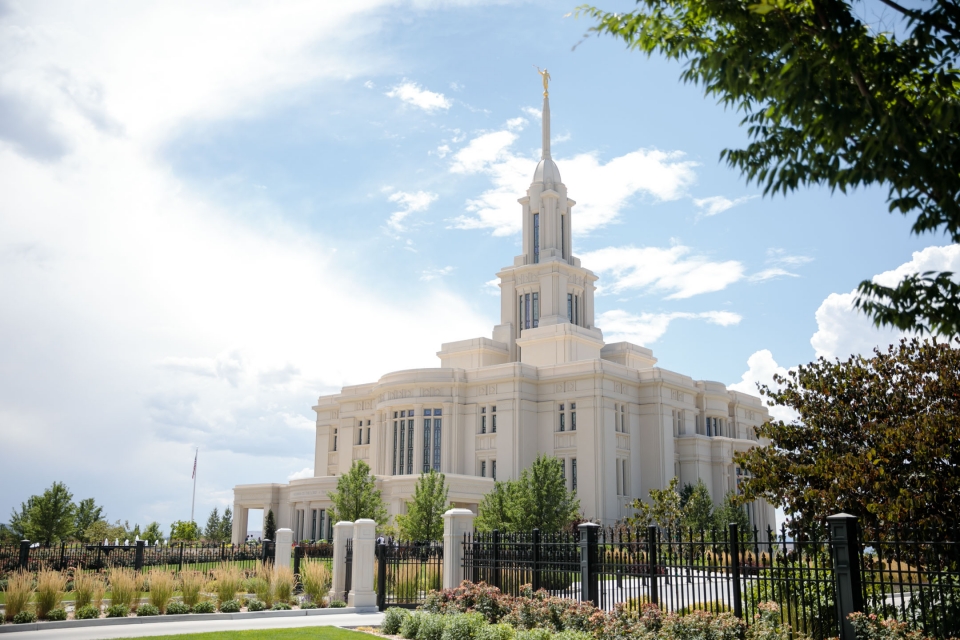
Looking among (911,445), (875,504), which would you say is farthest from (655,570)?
(911,445)

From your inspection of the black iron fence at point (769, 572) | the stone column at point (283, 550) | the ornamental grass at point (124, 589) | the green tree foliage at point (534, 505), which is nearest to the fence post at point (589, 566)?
the black iron fence at point (769, 572)

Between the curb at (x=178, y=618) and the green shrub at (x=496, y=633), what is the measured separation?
7.14 m

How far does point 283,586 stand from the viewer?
21016 millimetres

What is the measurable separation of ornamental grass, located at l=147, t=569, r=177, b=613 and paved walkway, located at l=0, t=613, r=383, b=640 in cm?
98

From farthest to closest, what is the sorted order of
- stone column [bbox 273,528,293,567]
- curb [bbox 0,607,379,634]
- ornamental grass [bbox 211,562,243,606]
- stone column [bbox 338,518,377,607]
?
stone column [bbox 273,528,293,567], stone column [bbox 338,518,377,607], ornamental grass [bbox 211,562,243,606], curb [bbox 0,607,379,634]

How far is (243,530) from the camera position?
56.4 metres

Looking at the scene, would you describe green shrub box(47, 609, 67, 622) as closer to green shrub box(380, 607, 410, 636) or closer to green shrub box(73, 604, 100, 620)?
green shrub box(73, 604, 100, 620)

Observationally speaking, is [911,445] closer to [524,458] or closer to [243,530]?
[524,458]

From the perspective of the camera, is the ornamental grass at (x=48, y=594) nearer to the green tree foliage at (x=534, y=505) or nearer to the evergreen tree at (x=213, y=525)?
the green tree foliage at (x=534, y=505)

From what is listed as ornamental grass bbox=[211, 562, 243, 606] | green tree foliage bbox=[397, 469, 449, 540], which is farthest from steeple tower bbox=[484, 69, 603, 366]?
ornamental grass bbox=[211, 562, 243, 606]

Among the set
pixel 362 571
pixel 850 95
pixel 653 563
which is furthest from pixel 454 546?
pixel 850 95

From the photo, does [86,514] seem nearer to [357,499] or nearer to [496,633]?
[357,499]

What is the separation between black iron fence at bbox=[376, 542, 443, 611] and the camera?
2064 cm

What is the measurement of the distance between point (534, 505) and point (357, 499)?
900 cm
